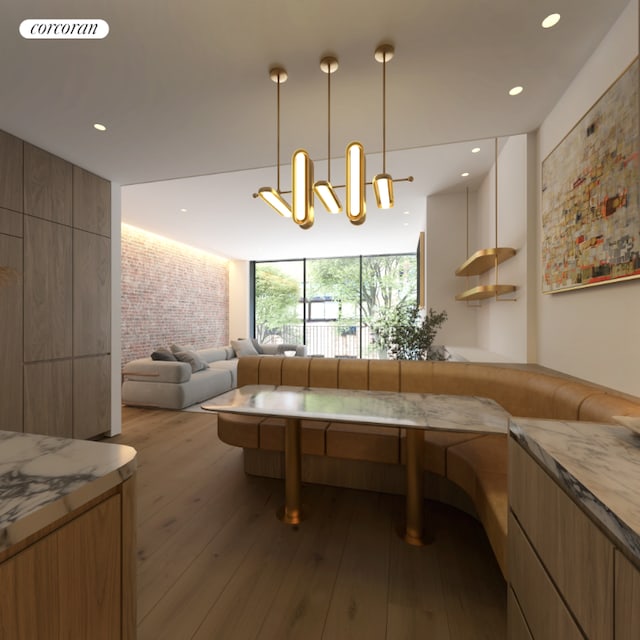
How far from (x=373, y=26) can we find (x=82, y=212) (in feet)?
9.48

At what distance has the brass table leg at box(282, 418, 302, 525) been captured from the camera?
1869 millimetres

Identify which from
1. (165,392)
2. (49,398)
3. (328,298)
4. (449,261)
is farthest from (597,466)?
(328,298)

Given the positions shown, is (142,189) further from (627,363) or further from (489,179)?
(627,363)

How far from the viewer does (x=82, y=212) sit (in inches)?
120

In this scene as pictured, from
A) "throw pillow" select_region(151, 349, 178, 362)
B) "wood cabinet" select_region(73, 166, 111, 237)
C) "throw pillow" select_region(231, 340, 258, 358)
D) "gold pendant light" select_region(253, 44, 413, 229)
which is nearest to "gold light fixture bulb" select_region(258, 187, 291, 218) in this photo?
"gold pendant light" select_region(253, 44, 413, 229)

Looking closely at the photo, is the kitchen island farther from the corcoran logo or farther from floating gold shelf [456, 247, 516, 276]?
floating gold shelf [456, 247, 516, 276]

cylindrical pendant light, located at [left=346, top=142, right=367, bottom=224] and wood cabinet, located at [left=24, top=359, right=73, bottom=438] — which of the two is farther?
wood cabinet, located at [left=24, top=359, right=73, bottom=438]

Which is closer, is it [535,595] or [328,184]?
[535,595]

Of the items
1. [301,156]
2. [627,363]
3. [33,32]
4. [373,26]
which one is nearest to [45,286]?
[33,32]

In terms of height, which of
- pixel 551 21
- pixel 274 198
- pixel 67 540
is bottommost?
pixel 67 540

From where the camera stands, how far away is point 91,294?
313 cm

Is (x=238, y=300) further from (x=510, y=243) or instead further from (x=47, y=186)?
(x=510, y=243)

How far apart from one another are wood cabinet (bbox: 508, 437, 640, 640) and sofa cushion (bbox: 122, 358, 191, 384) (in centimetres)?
416

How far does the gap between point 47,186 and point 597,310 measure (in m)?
3.93
